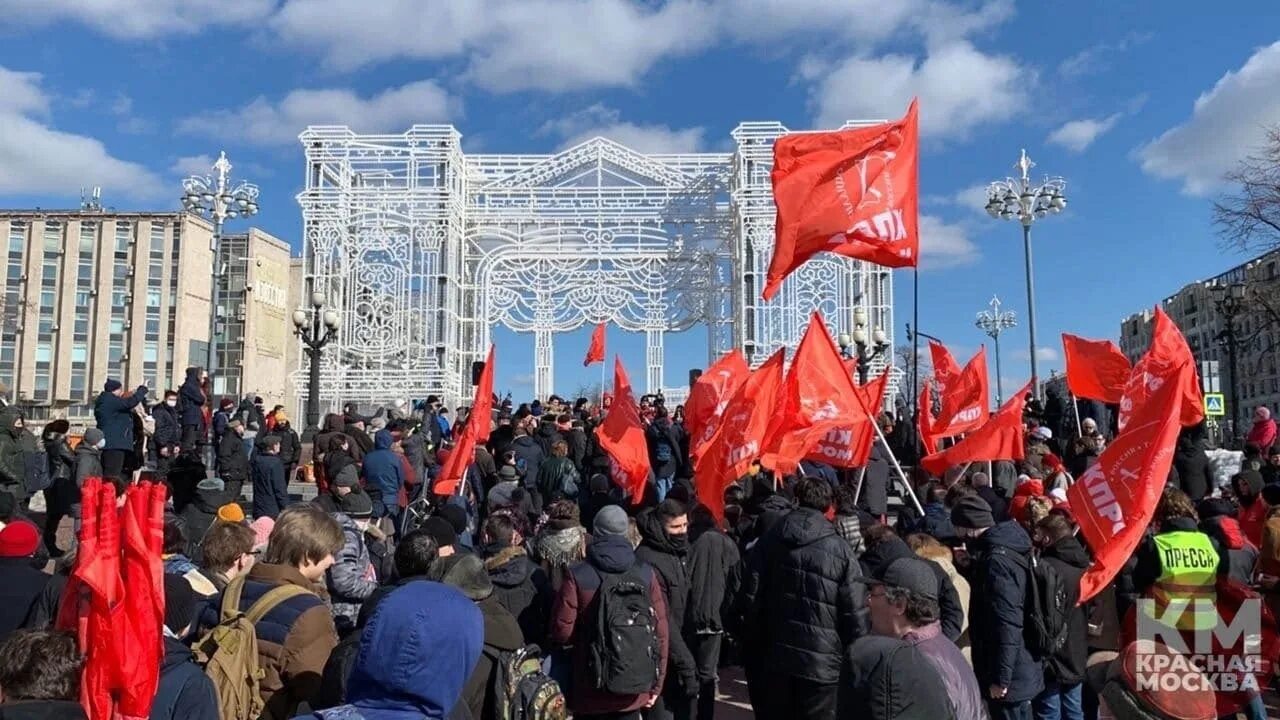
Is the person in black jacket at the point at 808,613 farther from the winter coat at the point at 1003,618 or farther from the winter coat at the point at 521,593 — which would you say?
the winter coat at the point at 521,593

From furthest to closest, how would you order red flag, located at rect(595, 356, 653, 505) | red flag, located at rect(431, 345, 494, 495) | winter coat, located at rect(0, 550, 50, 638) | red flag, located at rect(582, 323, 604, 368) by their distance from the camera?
red flag, located at rect(582, 323, 604, 368), red flag, located at rect(595, 356, 653, 505), red flag, located at rect(431, 345, 494, 495), winter coat, located at rect(0, 550, 50, 638)

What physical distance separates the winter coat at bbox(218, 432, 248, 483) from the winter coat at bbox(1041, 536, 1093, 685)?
34.2 ft

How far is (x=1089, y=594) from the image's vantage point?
16.2ft

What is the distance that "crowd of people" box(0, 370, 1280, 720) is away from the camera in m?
2.81

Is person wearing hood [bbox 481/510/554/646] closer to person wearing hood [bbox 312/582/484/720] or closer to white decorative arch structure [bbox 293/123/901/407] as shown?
person wearing hood [bbox 312/582/484/720]

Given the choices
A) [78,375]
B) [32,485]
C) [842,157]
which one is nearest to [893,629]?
[842,157]

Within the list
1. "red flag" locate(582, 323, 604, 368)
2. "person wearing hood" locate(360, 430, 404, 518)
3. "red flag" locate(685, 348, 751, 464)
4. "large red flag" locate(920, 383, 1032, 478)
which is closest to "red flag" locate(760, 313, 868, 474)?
"large red flag" locate(920, 383, 1032, 478)

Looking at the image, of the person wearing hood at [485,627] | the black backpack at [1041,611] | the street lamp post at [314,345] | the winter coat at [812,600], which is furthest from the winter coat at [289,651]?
the street lamp post at [314,345]

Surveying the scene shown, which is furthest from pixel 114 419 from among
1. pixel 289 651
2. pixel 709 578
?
pixel 289 651

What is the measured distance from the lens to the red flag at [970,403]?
36.5 ft

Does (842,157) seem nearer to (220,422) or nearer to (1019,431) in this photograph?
(1019,431)

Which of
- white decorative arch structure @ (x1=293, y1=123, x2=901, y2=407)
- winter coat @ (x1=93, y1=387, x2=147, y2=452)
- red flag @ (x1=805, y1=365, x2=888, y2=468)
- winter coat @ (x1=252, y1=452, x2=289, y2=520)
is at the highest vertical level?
white decorative arch structure @ (x1=293, y1=123, x2=901, y2=407)

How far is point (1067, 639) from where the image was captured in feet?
17.7

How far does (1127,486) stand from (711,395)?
6452 mm
